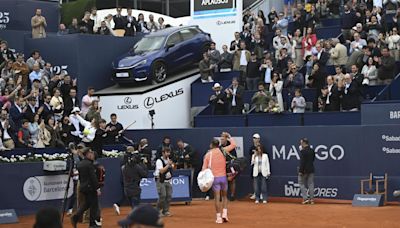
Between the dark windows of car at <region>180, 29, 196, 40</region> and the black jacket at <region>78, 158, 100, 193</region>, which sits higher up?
the dark windows of car at <region>180, 29, 196, 40</region>

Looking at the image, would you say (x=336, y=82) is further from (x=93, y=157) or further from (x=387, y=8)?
(x=93, y=157)

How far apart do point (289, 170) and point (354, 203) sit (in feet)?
10.7

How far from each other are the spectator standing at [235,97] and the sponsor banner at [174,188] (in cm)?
428

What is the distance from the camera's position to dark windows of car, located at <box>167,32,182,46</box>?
33656 mm

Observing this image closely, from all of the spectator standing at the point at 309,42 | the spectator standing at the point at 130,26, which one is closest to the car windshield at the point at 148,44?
the spectator standing at the point at 130,26

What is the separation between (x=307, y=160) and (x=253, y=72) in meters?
6.40

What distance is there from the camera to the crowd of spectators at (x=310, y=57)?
2783 centimetres

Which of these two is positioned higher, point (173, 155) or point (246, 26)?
point (246, 26)

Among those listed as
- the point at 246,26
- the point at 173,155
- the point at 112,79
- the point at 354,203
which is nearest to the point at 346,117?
the point at 354,203

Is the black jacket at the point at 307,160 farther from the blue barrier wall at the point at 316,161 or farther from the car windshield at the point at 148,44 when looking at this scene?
the car windshield at the point at 148,44

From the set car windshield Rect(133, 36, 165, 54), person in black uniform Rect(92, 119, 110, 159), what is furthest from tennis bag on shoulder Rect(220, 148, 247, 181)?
car windshield Rect(133, 36, 165, 54)

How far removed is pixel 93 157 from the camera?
700 inches

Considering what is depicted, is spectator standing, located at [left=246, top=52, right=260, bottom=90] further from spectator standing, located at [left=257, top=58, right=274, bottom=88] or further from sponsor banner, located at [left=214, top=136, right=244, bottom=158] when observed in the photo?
sponsor banner, located at [left=214, top=136, right=244, bottom=158]

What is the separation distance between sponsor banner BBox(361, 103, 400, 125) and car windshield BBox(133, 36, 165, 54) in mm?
9773
